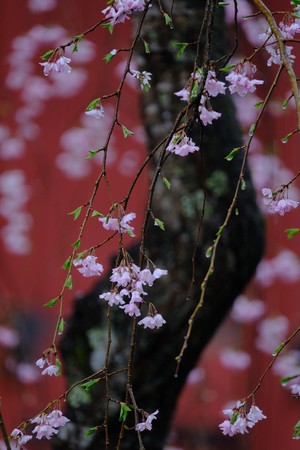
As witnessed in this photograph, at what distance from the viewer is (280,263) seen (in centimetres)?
320

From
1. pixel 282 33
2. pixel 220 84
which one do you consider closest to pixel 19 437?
pixel 220 84

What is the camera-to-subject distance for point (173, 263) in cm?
179

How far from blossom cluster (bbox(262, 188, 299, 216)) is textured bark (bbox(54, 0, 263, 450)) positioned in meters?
0.60

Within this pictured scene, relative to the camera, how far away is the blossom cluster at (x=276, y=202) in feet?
3.76

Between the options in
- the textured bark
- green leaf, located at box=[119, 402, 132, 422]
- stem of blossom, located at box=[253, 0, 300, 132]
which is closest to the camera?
stem of blossom, located at box=[253, 0, 300, 132]

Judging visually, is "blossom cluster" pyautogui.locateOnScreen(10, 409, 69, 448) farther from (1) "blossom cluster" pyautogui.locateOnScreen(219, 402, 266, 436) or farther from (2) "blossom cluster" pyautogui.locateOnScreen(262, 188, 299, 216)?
(2) "blossom cluster" pyautogui.locateOnScreen(262, 188, 299, 216)

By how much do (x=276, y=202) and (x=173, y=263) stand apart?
0.65m

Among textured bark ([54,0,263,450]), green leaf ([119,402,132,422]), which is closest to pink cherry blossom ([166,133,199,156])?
green leaf ([119,402,132,422])

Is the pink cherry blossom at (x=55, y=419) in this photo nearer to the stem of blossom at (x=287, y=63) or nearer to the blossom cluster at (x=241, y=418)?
the blossom cluster at (x=241, y=418)

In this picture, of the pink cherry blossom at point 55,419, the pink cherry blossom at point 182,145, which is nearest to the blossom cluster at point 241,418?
the pink cherry blossom at point 55,419

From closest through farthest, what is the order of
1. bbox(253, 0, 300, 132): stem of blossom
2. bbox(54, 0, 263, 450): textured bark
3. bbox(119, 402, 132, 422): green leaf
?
bbox(253, 0, 300, 132): stem of blossom, bbox(119, 402, 132, 422): green leaf, bbox(54, 0, 263, 450): textured bark

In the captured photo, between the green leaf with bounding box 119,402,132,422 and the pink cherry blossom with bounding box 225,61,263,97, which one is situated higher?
the pink cherry blossom with bounding box 225,61,263,97

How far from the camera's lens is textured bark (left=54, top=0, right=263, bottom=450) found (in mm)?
1771

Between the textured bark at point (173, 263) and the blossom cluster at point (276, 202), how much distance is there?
60 centimetres
